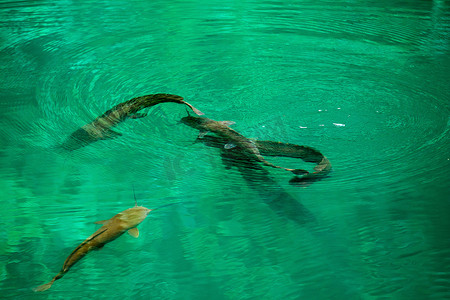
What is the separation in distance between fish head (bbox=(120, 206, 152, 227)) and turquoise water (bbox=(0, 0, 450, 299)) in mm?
48

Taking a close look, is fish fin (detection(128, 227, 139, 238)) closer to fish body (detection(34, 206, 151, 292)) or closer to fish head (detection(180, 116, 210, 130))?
fish body (detection(34, 206, 151, 292))

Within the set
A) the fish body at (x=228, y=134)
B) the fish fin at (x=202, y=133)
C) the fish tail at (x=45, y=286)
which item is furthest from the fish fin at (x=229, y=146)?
the fish tail at (x=45, y=286)

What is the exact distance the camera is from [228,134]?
1954 millimetres

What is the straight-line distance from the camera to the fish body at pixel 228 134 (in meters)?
1.82

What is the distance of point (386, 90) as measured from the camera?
237 centimetres

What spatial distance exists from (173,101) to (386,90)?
3.58 ft

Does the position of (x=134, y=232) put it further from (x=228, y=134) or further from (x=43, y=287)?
(x=228, y=134)

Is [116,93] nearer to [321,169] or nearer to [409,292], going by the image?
[321,169]

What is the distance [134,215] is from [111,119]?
0.67 meters

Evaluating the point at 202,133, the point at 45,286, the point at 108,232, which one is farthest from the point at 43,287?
the point at 202,133

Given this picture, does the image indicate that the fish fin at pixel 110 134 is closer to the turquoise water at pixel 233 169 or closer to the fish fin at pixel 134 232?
the turquoise water at pixel 233 169

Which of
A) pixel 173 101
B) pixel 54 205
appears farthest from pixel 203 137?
pixel 54 205

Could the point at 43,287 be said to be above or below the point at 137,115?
below

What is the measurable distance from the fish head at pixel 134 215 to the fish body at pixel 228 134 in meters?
0.47
